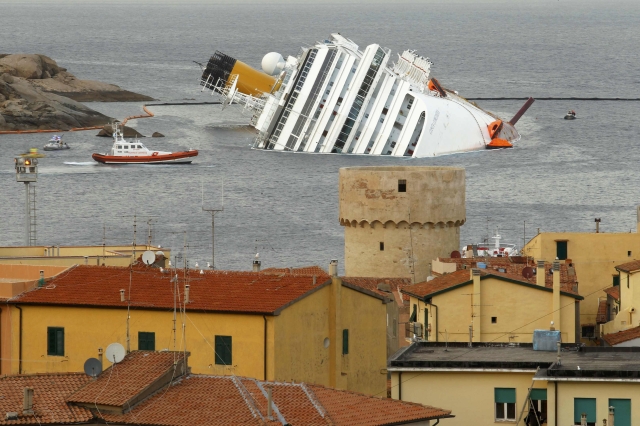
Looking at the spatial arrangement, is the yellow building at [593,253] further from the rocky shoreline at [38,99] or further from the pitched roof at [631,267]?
the rocky shoreline at [38,99]

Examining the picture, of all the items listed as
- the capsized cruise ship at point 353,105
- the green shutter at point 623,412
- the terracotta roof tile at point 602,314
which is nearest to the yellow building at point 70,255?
the terracotta roof tile at point 602,314

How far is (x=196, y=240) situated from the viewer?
7600cm

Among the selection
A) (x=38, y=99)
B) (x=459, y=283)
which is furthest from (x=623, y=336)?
(x=38, y=99)

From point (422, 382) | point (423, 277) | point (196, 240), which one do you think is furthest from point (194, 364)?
point (196, 240)

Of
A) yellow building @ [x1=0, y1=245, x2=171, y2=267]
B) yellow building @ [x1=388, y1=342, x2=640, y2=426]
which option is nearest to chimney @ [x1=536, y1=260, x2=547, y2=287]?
yellow building @ [x1=0, y1=245, x2=171, y2=267]

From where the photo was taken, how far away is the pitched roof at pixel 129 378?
18.5m

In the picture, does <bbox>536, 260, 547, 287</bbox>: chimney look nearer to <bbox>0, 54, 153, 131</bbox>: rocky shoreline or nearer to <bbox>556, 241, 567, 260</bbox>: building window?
<bbox>556, 241, 567, 260</bbox>: building window

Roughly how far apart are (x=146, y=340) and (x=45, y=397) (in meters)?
6.25

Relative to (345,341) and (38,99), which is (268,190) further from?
(345,341)

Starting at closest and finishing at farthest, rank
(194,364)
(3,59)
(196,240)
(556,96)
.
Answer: (194,364) → (196,240) → (3,59) → (556,96)

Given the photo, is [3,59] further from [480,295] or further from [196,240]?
[480,295]

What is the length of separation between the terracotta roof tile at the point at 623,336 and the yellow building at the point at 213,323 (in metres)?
4.43

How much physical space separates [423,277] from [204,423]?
24379mm

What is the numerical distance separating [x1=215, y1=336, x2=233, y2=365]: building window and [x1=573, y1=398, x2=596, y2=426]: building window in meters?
5.45
